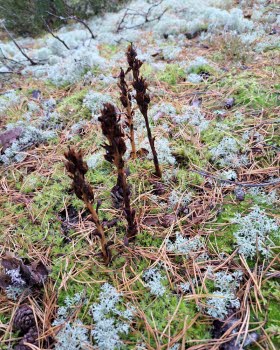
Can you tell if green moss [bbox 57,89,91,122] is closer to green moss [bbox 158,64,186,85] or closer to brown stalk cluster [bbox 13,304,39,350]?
green moss [bbox 158,64,186,85]

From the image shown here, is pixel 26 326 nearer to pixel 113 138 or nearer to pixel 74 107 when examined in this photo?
pixel 113 138

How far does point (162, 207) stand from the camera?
92.3 inches

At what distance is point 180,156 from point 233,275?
122 cm

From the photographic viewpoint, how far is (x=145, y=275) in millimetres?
1949

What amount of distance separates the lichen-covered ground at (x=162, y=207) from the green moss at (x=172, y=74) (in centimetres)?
2

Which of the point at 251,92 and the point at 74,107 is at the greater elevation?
the point at 74,107

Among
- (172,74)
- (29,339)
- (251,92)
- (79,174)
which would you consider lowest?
(29,339)

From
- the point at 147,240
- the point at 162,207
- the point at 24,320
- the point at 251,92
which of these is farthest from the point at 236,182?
the point at 24,320

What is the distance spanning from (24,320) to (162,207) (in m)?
1.23

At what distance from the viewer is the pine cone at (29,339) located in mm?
1708

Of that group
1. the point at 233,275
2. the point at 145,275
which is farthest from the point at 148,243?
the point at 233,275

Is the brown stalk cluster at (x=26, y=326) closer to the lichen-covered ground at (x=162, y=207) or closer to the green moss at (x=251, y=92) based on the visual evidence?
the lichen-covered ground at (x=162, y=207)

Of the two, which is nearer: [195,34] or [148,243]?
[148,243]

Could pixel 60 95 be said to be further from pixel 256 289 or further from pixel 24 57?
pixel 256 289
